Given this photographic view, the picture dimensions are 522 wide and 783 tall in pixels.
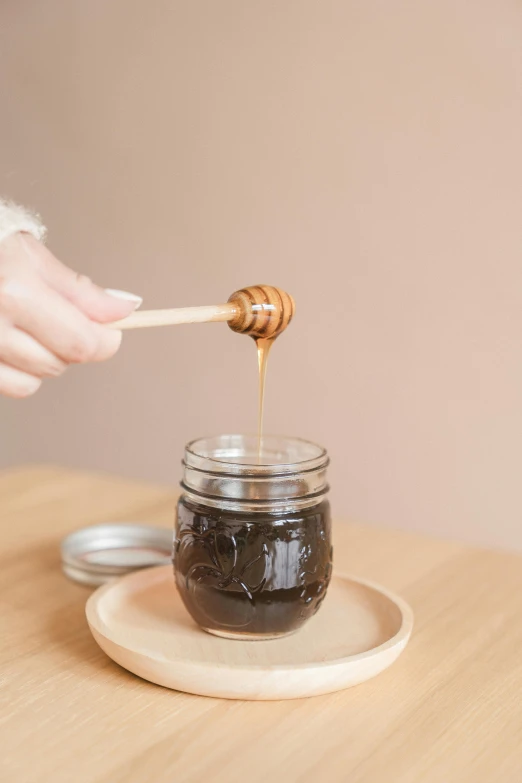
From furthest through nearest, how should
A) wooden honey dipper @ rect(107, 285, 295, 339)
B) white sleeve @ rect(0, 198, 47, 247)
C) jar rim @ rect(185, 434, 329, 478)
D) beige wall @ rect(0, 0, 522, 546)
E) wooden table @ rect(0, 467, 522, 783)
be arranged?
beige wall @ rect(0, 0, 522, 546), jar rim @ rect(185, 434, 329, 478), wooden honey dipper @ rect(107, 285, 295, 339), white sleeve @ rect(0, 198, 47, 247), wooden table @ rect(0, 467, 522, 783)

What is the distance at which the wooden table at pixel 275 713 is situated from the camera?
2.32 ft

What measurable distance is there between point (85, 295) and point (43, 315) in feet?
0.14

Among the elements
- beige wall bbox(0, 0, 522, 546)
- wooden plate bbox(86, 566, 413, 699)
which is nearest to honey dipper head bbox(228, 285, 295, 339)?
wooden plate bbox(86, 566, 413, 699)

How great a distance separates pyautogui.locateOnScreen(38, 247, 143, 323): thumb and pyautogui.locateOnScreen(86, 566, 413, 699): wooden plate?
30cm

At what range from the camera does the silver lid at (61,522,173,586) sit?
111 cm

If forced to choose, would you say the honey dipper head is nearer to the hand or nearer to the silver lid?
the hand

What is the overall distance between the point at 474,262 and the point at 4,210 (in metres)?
2.14

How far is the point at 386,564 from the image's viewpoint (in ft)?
3.99

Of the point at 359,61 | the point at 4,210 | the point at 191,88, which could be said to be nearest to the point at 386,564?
the point at 4,210

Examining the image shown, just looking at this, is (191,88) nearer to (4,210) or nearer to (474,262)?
(474,262)

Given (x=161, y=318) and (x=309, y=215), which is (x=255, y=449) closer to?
(x=161, y=318)

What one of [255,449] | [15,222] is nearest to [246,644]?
[255,449]

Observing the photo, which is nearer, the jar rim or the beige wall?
the jar rim

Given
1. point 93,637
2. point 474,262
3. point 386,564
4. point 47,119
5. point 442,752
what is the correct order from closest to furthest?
1. point 442,752
2. point 93,637
3. point 386,564
4. point 474,262
5. point 47,119
